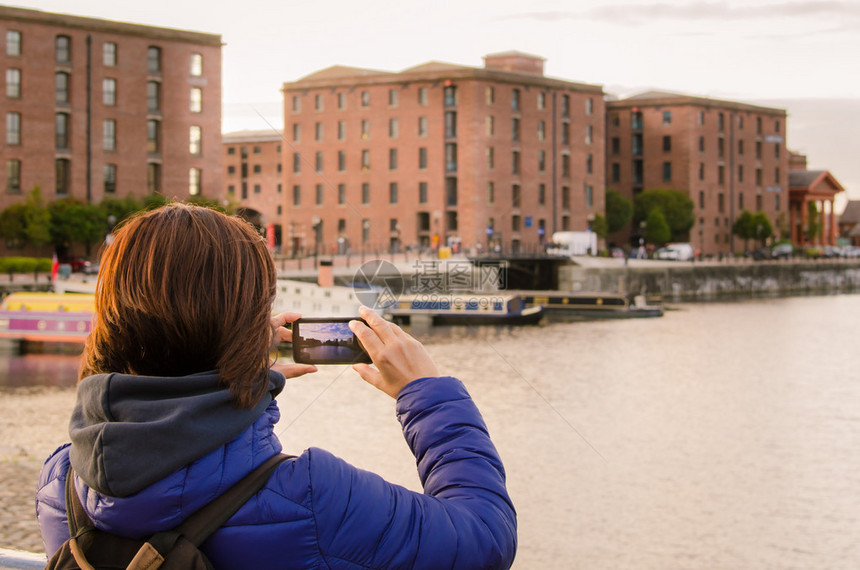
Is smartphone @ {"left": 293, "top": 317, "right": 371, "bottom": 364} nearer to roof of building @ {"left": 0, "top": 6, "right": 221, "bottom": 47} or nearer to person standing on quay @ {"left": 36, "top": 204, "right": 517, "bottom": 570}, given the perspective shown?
person standing on quay @ {"left": 36, "top": 204, "right": 517, "bottom": 570}

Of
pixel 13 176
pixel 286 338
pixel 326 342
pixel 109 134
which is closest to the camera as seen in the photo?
pixel 326 342

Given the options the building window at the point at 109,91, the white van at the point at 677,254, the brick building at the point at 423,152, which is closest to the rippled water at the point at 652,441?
the building window at the point at 109,91

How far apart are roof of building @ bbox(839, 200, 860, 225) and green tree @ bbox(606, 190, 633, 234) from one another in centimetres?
6486

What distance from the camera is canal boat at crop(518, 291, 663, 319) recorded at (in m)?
41.3

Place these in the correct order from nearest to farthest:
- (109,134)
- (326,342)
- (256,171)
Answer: (326,342) < (109,134) < (256,171)

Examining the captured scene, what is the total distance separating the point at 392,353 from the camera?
1.66 metres

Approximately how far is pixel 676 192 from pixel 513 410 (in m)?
62.3

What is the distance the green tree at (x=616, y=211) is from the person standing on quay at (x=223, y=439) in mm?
74332

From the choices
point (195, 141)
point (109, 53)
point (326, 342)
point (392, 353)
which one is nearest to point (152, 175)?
point (195, 141)

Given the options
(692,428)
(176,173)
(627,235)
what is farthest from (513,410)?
(627,235)

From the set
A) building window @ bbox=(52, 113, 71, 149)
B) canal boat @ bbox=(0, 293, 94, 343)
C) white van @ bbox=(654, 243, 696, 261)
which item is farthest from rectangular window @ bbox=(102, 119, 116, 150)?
white van @ bbox=(654, 243, 696, 261)

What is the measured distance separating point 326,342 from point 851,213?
13815 cm

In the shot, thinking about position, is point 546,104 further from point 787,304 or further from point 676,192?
point 787,304

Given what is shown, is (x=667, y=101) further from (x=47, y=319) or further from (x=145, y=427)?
(x=145, y=427)
